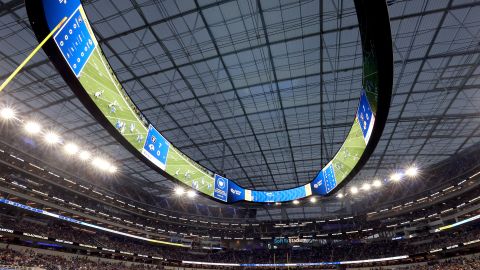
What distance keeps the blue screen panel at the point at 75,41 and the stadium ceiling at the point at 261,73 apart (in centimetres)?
976

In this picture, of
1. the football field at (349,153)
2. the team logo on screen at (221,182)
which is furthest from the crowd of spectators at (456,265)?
the team logo on screen at (221,182)

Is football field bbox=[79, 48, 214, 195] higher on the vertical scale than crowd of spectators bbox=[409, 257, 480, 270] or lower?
higher

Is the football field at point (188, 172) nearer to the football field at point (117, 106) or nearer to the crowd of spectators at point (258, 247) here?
the football field at point (117, 106)

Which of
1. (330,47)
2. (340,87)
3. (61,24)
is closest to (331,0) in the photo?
(330,47)

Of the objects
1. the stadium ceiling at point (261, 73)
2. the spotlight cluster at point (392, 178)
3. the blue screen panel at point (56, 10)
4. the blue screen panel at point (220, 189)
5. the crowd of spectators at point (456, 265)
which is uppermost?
the stadium ceiling at point (261, 73)

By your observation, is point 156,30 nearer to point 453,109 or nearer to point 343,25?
point 343,25

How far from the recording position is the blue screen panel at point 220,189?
14.4 m

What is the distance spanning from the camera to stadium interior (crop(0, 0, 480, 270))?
9984mm

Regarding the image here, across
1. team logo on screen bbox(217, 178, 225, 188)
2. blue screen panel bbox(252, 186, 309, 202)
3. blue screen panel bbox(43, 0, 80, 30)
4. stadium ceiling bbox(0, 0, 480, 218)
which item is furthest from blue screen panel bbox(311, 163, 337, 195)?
blue screen panel bbox(43, 0, 80, 30)

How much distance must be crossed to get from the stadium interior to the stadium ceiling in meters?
0.13

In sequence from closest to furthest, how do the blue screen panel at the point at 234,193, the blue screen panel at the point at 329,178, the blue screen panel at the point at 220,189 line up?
1. the blue screen panel at the point at 329,178
2. the blue screen panel at the point at 220,189
3. the blue screen panel at the point at 234,193

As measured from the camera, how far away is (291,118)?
2505 cm

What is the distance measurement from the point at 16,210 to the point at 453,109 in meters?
43.5

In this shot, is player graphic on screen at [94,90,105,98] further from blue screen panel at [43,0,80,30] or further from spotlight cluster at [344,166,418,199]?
spotlight cluster at [344,166,418,199]
